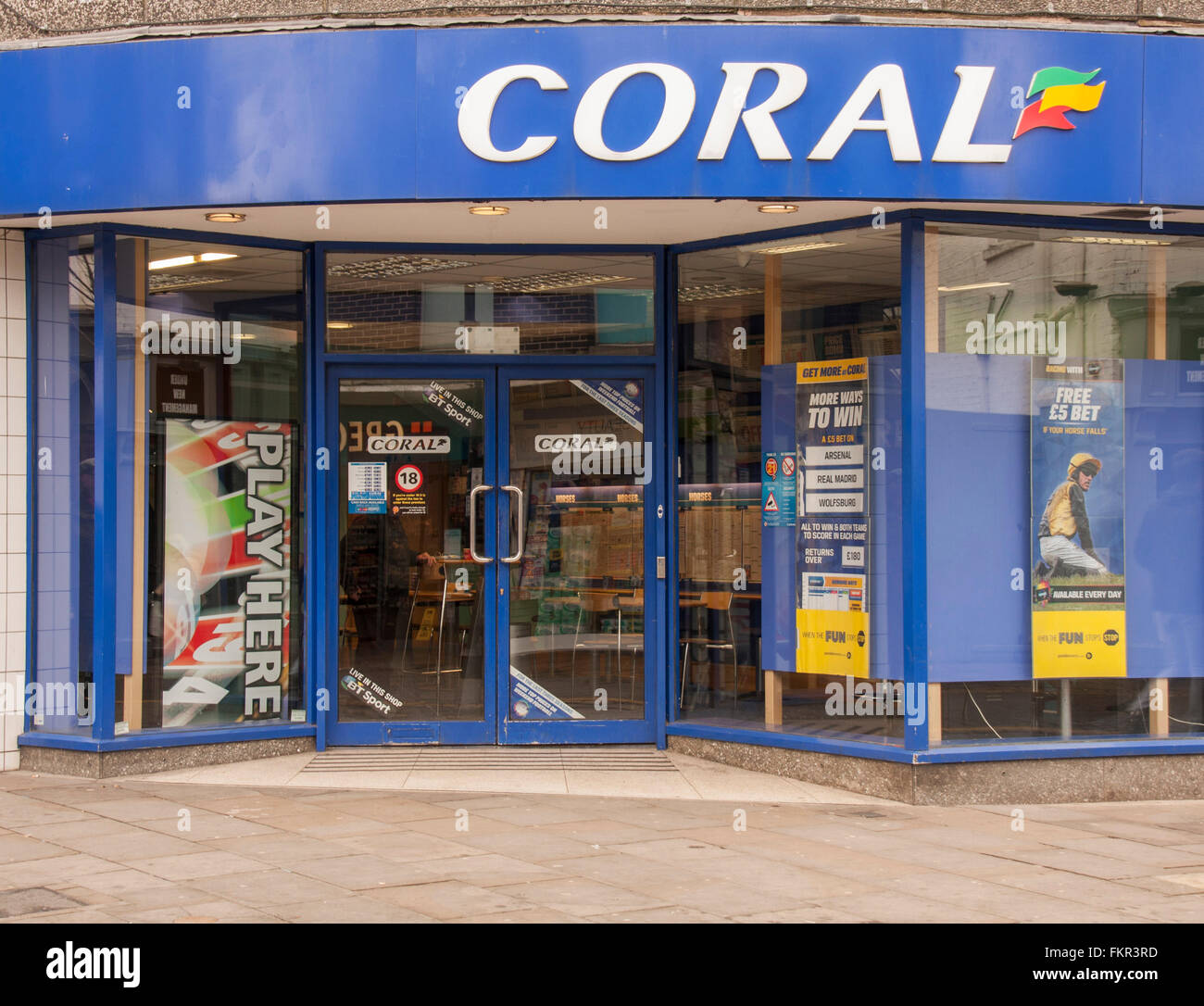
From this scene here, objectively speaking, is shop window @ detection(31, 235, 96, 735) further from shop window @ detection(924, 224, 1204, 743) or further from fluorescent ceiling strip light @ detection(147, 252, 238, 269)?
shop window @ detection(924, 224, 1204, 743)

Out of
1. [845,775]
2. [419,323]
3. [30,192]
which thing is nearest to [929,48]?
[419,323]

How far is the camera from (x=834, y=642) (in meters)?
8.45

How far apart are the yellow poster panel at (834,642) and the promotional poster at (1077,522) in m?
1.00

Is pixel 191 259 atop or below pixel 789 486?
atop

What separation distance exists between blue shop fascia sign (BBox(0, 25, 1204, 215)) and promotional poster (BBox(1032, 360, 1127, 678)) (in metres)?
1.19

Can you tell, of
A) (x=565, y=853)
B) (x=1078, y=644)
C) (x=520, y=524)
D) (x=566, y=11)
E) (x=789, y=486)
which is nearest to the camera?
(x=565, y=853)

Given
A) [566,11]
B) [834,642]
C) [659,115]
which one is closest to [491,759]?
[834,642]

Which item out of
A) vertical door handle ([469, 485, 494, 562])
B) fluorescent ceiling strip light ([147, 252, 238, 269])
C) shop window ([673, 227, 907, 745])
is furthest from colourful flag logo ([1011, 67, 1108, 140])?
fluorescent ceiling strip light ([147, 252, 238, 269])

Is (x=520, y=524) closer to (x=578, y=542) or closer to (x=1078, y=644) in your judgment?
(x=578, y=542)

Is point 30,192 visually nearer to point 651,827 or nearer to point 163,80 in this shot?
point 163,80

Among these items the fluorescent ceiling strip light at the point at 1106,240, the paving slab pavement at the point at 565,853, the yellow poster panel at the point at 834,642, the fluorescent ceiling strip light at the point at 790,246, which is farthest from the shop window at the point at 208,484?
the fluorescent ceiling strip light at the point at 1106,240

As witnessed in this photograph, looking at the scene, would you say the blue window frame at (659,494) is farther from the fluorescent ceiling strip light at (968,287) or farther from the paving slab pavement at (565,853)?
the paving slab pavement at (565,853)

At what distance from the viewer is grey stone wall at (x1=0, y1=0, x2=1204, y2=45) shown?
25.3 feet

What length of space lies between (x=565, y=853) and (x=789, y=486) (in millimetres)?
3107
